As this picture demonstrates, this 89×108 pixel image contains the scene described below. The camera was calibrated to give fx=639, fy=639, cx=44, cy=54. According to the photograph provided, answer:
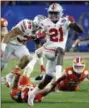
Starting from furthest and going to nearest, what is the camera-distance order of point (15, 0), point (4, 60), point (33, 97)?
1. point (15, 0)
2. point (4, 60)
3. point (33, 97)

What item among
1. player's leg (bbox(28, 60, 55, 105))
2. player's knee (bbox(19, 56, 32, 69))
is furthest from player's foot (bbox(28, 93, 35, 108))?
player's knee (bbox(19, 56, 32, 69))

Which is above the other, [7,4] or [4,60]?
[7,4]

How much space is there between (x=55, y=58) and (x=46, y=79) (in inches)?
13.7

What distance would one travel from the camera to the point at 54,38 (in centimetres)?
988

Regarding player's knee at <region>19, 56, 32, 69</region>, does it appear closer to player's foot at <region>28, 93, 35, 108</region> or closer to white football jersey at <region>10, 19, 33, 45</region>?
white football jersey at <region>10, 19, 33, 45</region>

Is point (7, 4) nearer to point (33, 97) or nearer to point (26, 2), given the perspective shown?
point (26, 2)

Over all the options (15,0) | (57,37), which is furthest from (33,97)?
Answer: (15,0)

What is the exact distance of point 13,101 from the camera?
32.8ft

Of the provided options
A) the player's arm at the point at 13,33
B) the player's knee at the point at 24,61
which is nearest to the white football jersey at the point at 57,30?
the player's arm at the point at 13,33

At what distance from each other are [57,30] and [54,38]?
0.14 metres

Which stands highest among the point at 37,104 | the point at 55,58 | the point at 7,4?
the point at 7,4

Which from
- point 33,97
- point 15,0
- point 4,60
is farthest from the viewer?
point 15,0

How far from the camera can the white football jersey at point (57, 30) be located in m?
9.80

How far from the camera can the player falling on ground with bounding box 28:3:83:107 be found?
377 inches
